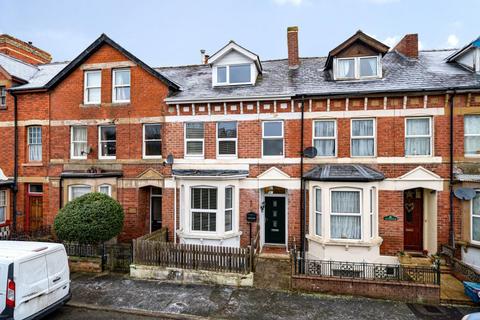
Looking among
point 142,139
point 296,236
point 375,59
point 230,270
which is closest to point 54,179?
point 142,139

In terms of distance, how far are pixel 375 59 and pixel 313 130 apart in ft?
15.1

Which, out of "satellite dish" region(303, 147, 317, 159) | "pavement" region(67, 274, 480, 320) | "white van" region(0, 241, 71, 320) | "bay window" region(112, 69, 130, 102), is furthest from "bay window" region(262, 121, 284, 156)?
"white van" region(0, 241, 71, 320)

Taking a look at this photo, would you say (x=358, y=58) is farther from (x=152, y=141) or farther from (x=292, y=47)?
(x=152, y=141)

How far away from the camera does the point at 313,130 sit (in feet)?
39.8

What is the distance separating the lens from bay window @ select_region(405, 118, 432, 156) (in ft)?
37.2

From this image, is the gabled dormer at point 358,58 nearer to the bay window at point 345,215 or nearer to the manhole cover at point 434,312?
the bay window at point 345,215

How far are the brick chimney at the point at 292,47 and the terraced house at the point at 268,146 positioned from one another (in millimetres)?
121

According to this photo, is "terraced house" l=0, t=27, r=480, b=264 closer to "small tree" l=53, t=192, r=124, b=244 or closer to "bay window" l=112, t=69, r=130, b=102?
"bay window" l=112, t=69, r=130, b=102

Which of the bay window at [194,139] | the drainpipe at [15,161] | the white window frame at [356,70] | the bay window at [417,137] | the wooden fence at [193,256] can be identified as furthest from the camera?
the drainpipe at [15,161]

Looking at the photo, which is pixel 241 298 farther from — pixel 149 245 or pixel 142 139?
pixel 142 139

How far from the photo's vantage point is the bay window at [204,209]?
11922 millimetres

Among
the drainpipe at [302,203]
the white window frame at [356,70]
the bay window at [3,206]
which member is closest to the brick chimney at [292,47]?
the white window frame at [356,70]

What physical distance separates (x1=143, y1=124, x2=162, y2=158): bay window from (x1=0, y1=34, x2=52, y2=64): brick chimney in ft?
45.9

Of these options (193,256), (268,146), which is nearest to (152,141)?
(268,146)
